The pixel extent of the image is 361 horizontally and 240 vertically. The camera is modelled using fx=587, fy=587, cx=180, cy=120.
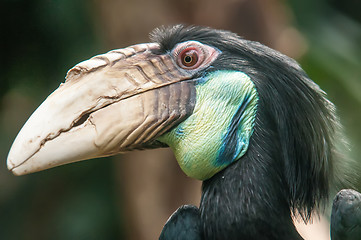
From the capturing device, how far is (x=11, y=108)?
21.3 feet

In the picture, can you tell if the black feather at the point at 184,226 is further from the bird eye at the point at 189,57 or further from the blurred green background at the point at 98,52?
the blurred green background at the point at 98,52

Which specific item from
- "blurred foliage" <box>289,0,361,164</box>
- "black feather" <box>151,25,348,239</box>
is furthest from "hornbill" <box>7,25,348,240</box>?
"blurred foliage" <box>289,0,361,164</box>

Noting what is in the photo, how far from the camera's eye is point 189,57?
2586 mm

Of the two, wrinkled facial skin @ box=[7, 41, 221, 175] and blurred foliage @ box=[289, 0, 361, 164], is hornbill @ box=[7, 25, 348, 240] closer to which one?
wrinkled facial skin @ box=[7, 41, 221, 175]

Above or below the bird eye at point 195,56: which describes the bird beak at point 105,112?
below

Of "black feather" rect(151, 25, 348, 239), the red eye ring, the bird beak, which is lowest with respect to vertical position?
"black feather" rect(151, 25, 348, 239)

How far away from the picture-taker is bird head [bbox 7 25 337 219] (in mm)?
2354

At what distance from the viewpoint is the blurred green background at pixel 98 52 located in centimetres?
508

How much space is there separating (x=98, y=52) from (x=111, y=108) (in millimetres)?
3740

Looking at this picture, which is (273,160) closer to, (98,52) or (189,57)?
(189,57)

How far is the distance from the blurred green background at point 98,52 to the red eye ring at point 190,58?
236cm

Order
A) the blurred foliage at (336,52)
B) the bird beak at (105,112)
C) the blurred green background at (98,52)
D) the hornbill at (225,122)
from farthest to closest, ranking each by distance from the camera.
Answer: the blurred foliage at (336,52), the blurred green background at (98,52), the hornbill at (225,122), the bird beak at (105,112)

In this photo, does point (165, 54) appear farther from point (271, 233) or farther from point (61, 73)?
point (61, 73)

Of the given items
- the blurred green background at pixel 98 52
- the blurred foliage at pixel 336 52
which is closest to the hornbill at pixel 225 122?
the blurred foliage at pixel 336 52
